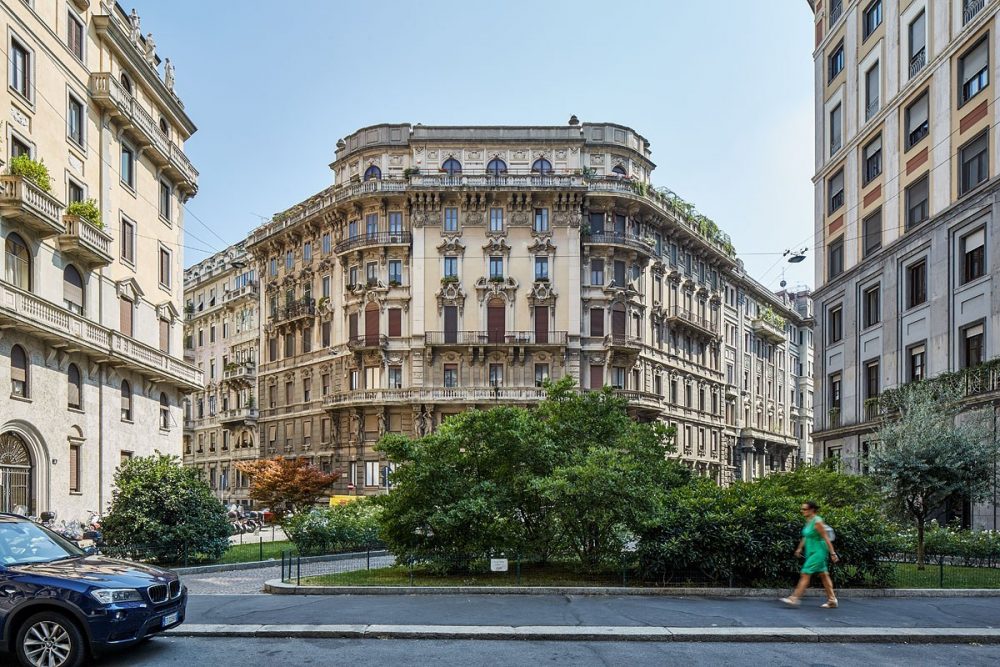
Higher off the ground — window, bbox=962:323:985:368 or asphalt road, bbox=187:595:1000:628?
window, bbox=962:323:985:368

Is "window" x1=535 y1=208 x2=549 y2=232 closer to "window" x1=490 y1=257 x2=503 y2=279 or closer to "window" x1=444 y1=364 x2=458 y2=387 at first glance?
"window" x1=490 y1=257 x2=503 y2=279

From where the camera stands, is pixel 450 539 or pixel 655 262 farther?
pixel 655 262

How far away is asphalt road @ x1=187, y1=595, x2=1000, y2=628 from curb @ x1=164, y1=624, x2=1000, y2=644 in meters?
0.50

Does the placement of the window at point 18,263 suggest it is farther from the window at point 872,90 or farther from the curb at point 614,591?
the window at point 872,90

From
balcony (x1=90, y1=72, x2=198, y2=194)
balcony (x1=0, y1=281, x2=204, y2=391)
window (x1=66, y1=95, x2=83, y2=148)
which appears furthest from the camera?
balcony (x1=90, y1=72, x2=198, y2=194)

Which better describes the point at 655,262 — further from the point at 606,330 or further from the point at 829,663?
the point at 829,663

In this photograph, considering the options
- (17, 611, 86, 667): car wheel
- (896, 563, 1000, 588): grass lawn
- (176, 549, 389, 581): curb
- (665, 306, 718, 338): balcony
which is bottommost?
(176, 549, 389, 581): curb

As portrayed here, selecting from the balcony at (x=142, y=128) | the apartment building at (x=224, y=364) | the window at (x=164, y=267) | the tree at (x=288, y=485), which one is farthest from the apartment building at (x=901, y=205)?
the apartment building at (x=224, y=364)

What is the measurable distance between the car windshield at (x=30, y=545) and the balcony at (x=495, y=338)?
40.1 m

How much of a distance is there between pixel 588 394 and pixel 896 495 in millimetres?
8346

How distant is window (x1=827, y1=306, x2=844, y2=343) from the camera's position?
116 ft

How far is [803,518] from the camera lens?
Result: 1596 centimetres

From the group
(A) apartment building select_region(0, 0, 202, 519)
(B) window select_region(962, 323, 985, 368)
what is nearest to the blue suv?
(A) apartment building select_region(0, 0, 202, 519)

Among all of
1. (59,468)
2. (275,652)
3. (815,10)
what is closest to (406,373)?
(59,468)
